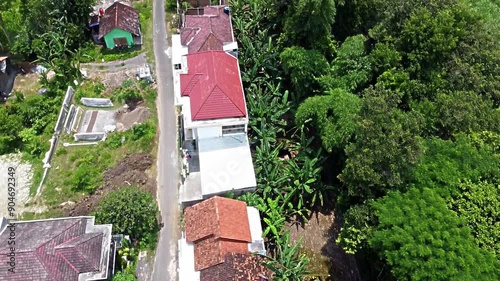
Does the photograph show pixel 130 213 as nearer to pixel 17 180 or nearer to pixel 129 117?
pixel 129 117

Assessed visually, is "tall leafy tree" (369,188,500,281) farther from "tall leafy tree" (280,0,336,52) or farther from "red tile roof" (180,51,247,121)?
"tall leafy tree" (280,0,336,52)

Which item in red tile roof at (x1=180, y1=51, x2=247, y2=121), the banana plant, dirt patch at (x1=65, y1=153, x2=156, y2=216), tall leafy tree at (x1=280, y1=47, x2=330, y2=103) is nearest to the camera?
the banana plant

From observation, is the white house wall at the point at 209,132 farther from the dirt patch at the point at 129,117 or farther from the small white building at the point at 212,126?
the dirt patch at the point at 129,117

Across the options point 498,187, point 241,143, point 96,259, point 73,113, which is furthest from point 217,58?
point 498,187

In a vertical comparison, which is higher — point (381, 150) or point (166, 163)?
point (166, 163)

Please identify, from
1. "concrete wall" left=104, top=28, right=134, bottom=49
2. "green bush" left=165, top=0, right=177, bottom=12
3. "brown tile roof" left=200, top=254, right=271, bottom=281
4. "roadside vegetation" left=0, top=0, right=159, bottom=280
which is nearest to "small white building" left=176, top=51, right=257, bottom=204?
"roadside vegetation" left=0, top=0, right=159, bottom=280

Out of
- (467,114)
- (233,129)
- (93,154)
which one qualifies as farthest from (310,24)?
(93,154)
